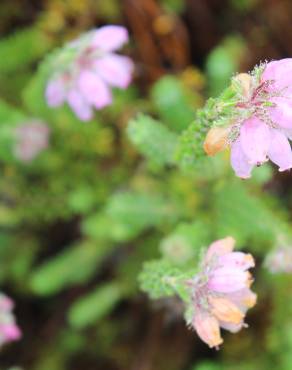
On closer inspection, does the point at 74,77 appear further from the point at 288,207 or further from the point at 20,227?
the point at 288,207

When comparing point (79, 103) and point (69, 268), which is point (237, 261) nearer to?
point (79, 103)

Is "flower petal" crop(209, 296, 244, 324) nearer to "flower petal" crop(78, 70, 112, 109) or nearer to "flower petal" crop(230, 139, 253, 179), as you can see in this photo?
"flower petal" crop(230, 139, 253, 179)

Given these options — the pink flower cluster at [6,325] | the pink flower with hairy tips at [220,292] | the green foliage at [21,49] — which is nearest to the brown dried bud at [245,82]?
the pink flower with hairy tips at [220,292]

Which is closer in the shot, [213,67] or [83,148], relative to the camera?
[213,67]

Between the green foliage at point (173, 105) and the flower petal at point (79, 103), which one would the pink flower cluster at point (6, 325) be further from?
the green foliage at point (173, 105)

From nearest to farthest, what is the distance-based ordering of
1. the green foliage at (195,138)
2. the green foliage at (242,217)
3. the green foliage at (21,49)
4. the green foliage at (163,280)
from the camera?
the green foliage at (195,138), the green foliage at (163,280), the green foliage at (242,217), the green foliage at (21,49)

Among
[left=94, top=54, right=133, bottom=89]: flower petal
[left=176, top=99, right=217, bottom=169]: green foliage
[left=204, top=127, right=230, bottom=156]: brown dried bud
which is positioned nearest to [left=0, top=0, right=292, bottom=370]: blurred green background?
[left=94, top=54, right=133, bottom=89]: flower petal

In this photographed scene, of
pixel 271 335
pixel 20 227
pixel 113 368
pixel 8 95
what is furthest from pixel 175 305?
pixel 8 95
